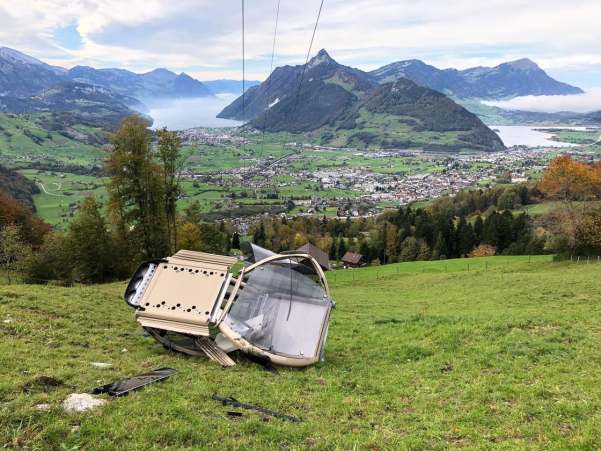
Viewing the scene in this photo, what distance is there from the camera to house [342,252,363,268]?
8525 centimetres

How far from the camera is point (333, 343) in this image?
14633 millimetres

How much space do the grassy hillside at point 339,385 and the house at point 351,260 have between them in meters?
67.5

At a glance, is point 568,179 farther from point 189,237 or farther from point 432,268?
point 189,237

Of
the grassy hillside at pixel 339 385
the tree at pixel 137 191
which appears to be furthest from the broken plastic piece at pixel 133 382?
the tree at pixel 137 191

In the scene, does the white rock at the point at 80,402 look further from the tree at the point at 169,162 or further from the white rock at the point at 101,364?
the tree at the point at 169,162

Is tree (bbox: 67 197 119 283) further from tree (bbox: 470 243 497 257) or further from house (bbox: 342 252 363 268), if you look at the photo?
tree (bbox: 470 243 497 257)

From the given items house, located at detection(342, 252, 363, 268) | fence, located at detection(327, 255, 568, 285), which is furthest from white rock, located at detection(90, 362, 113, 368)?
house, located at detection(342, 252, 363, 268)

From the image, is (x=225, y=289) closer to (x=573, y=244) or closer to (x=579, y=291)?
(x=579, y=291)

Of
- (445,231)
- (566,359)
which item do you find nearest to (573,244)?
(566,359)

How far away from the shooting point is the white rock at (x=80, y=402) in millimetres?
7210

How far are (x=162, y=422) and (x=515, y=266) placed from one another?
135ft

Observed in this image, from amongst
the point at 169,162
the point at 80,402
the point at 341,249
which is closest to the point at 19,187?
the point at 341,249

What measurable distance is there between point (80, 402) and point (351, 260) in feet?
260

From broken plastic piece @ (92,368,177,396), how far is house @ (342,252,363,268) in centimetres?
7651
